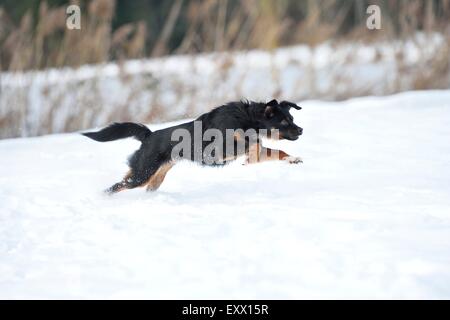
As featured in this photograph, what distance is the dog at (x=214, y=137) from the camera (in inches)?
217

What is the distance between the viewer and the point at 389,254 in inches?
146

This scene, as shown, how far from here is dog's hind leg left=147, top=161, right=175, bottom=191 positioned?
569 cm

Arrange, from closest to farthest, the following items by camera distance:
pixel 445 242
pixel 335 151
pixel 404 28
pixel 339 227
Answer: pixel 445 242, pixel 339 227, pixel 335 151, pixel 404 28

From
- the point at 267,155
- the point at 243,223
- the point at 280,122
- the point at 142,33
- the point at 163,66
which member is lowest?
the point at 243,223

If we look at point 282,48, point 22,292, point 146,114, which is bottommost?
point 22,292

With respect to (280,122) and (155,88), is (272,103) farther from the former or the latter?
(155,88)

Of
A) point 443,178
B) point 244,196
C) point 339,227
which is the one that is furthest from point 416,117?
point 339,227

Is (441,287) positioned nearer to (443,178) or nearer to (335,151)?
(443,178)

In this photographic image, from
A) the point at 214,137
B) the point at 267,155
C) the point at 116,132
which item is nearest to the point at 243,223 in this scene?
the point at 267,155

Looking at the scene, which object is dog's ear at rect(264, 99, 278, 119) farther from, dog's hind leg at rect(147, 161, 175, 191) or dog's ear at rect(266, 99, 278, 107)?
dog's hind leg at rect(147, 161, 175, 191)

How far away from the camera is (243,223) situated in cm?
439

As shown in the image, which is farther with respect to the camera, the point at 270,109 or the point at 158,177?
the point at 158,177

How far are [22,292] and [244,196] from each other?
210 cm

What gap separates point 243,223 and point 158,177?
5.03 feet
